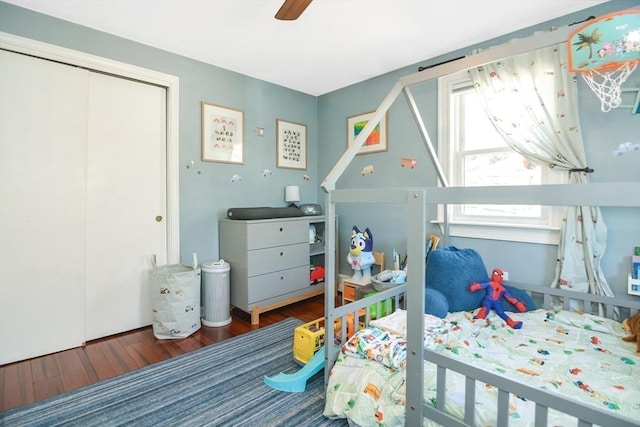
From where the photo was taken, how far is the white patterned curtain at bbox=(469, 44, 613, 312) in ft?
6.14

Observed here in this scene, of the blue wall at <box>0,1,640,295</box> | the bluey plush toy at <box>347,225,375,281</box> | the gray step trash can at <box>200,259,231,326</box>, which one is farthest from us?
the bluey plush toy at <box>347,225,375,281</box>

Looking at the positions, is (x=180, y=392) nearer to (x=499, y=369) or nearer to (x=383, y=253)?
(x=499, y=369)

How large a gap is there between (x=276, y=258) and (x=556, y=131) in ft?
7.67

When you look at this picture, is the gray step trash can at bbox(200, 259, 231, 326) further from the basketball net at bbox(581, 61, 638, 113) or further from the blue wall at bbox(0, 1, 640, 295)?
the basketball net at bbox(581, 61, 638, 113)

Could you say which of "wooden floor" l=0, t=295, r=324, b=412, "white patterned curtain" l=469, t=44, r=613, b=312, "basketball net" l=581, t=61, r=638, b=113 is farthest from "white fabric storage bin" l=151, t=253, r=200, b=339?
"basketball net" l=581, t=61, r=638, b=113

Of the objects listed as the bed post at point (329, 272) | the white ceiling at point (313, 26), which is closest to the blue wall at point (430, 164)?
the white ceiling at point (313, 26)

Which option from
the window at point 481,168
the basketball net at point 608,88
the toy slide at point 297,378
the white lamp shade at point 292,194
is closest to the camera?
the toy slide at point 297,378

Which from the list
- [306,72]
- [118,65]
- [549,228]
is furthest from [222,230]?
[549,228]

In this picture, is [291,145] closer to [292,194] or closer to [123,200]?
[292,194]

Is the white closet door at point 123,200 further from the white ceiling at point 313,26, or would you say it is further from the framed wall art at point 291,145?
the framed wall art at point 291,145

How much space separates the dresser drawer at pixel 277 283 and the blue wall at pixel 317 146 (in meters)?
0.59

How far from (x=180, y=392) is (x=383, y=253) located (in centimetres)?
207

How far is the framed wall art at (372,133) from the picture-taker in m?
3.08

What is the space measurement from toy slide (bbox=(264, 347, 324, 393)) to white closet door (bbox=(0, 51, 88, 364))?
1.59m
